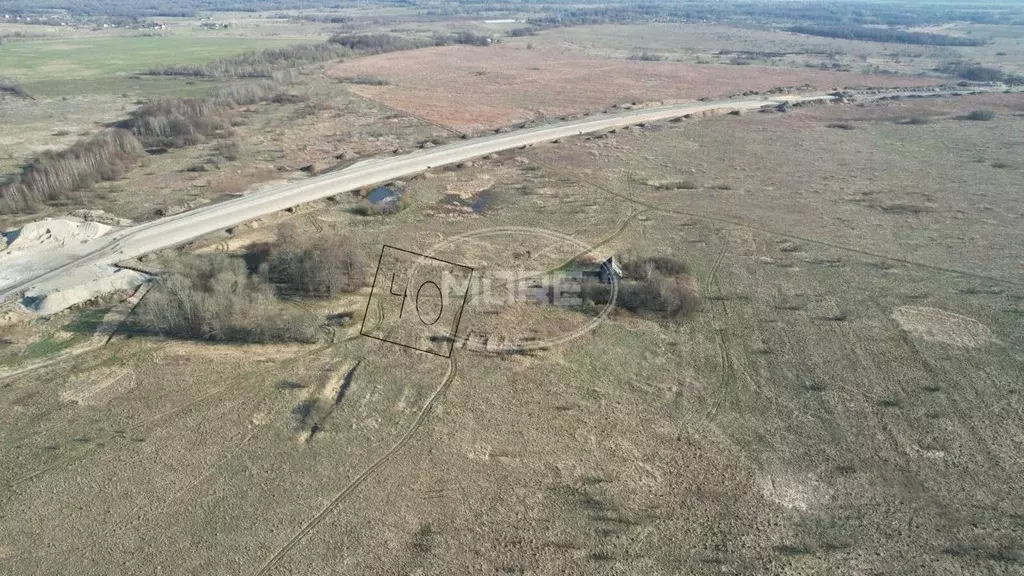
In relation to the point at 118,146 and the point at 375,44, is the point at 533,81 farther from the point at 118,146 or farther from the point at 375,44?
the point at 118,146

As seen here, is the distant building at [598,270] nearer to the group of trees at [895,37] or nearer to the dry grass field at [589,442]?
the dry grass field at [589,442]

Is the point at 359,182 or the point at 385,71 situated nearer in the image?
the point at 359,182

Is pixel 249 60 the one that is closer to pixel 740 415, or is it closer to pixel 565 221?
pixel 565 221

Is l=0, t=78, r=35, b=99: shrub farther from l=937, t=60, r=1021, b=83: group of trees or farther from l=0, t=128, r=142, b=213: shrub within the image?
l=937, t=60, r=1021, b=83: group of trees

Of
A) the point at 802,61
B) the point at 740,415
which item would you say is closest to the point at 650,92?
the point at 802,61

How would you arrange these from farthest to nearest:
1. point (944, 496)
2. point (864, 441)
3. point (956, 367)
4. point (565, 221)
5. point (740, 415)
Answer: point (565, 221) < point (956, 367) < point (740, 415) < point (864, 441) < point (944, 496)

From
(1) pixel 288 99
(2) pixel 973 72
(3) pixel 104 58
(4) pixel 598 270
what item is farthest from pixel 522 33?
(4) pixel 598 270
